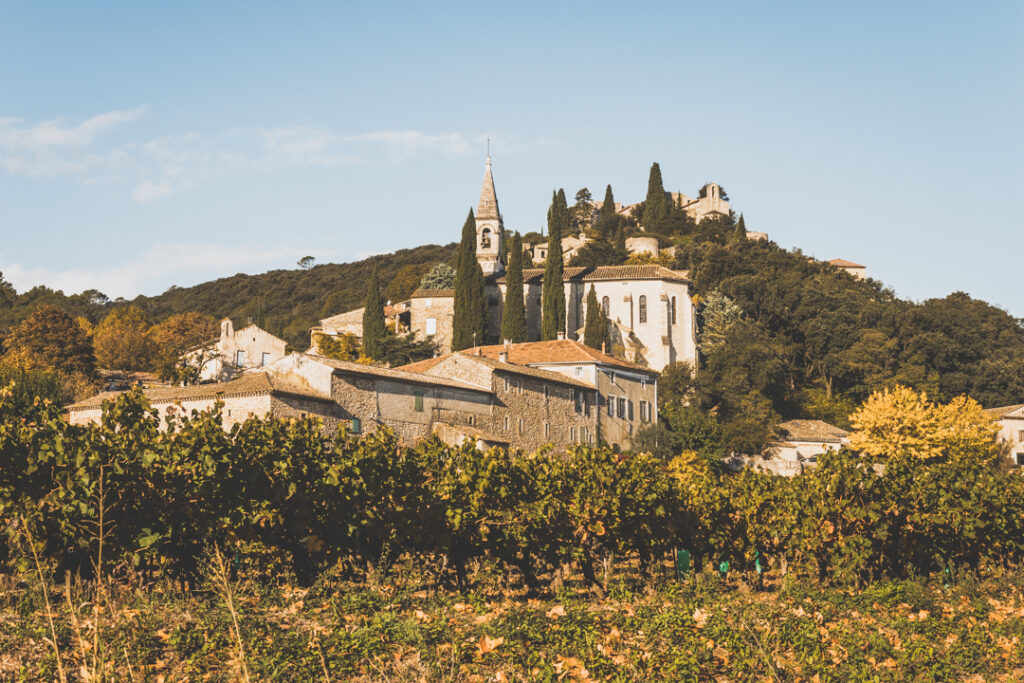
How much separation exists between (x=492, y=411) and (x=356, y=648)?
3281 cm

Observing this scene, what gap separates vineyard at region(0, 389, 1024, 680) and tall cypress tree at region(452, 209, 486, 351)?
40125 millimetres

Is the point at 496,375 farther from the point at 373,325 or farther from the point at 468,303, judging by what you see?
the point at 373,325

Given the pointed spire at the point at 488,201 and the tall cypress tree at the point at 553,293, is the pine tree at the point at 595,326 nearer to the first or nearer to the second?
the tall cypress tree at the point at 553,293

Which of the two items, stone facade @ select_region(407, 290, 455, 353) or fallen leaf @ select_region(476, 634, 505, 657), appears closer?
fallen leaf @ select_region(476, 634, 505, 657)

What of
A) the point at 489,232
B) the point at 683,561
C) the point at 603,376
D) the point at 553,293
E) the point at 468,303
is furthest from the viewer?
the point at 489,232

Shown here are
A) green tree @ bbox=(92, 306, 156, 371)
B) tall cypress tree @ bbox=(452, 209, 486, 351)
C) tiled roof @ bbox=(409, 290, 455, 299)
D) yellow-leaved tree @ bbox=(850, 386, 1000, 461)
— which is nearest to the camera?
yellow-leaved tree @ bbox=(850, 386, 1000, 461)

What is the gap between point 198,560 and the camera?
12195 mm

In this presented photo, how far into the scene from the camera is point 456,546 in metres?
15.2

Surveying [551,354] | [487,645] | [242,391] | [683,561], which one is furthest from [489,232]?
[487,645]

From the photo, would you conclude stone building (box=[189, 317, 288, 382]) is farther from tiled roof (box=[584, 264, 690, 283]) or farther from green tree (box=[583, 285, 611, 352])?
tiled roof (box=[584, 264, 690, 283])

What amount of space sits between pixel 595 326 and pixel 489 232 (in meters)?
14.7

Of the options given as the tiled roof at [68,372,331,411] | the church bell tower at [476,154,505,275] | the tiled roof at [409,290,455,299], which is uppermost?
the church bell tower at [476,154,505,275]

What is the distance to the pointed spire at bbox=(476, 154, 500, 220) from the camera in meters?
74.2

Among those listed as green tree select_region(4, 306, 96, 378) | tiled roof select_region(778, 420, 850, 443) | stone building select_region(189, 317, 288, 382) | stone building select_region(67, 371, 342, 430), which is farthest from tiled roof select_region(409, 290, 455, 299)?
stone building select_region(67, 371, 342, 430)
